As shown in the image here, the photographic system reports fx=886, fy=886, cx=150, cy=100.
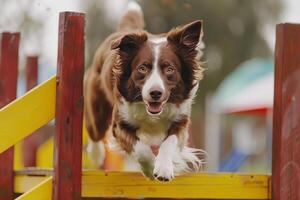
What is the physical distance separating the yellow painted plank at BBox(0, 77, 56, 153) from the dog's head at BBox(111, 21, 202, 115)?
2.38 ft

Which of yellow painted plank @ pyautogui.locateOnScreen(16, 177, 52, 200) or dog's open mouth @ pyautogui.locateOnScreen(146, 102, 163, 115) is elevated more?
dog's open mouth @ pyautogui.locateOnScreen(146, 102, 163, 115)

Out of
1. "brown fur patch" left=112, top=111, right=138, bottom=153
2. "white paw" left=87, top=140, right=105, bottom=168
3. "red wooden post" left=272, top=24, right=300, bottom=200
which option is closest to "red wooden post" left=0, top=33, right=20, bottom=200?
"brown fur patch" left=112, top=111, right=138, bottom=153

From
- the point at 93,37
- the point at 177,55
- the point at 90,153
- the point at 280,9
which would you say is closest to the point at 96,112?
the point at 90,153

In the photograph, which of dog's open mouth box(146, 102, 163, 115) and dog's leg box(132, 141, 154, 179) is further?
dog's leg box(132, 141, 154, 179)

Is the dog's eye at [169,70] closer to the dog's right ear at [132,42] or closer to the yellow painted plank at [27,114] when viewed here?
the dog's right ear at [132,42]

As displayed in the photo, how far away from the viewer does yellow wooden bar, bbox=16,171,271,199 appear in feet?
17.0

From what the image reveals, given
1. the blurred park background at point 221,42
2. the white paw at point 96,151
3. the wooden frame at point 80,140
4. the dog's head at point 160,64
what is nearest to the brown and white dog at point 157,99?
the dog's head at point 160,64

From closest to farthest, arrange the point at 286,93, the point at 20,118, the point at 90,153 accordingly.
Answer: the point at 20,118 → the point at 286,93 → the point at 90,153

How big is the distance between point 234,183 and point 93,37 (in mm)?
28404

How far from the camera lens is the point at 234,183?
5398 millimetres

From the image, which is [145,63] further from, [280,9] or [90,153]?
[280,9]

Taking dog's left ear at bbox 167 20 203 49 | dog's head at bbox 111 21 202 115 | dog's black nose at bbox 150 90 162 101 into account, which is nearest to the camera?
dog's black nose at bbox 150 90 162 101

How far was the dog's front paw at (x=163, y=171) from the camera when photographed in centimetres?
510

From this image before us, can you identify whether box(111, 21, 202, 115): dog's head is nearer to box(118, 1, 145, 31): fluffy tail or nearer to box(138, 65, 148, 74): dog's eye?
box(138, 65, 148, 74): dog's eye
